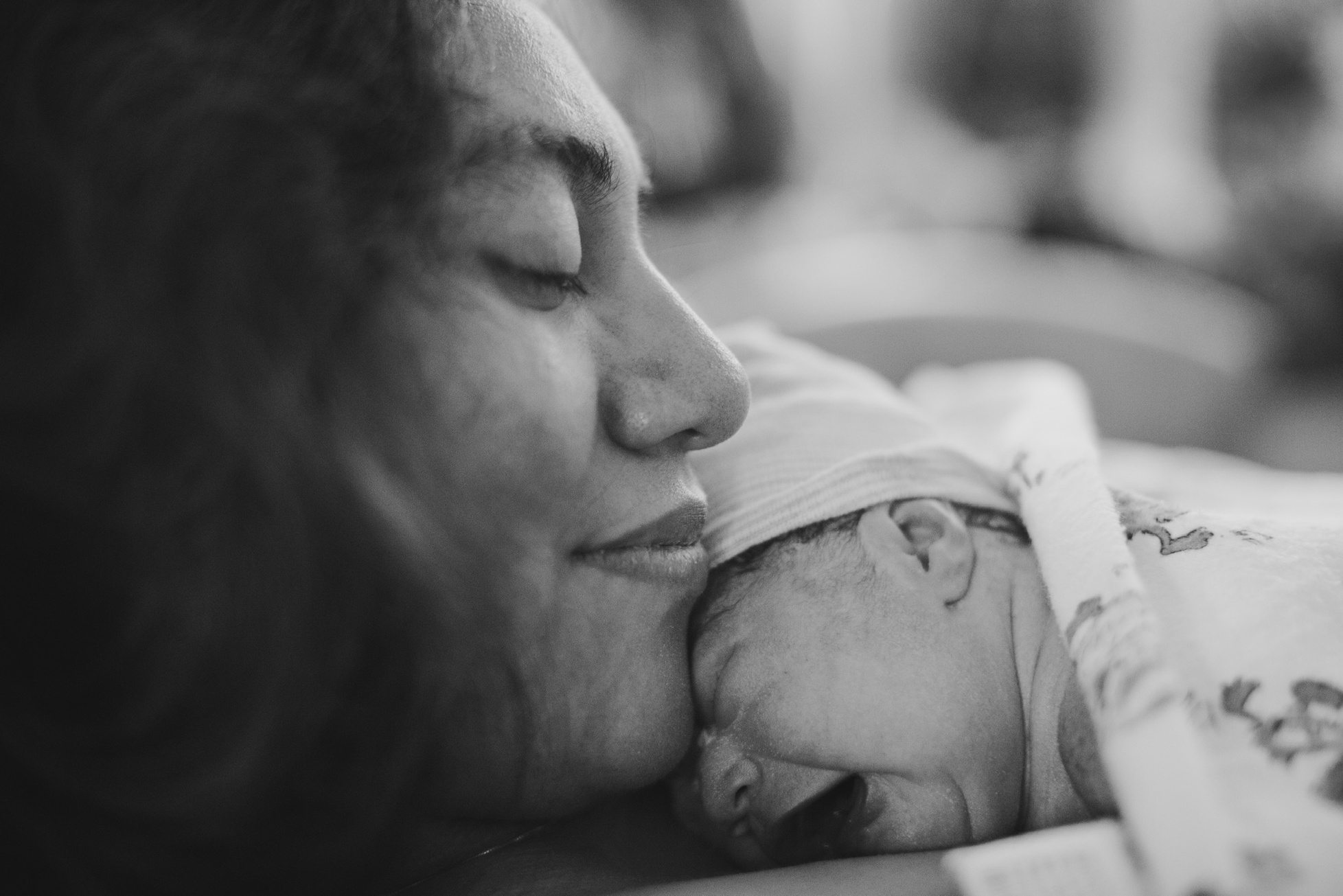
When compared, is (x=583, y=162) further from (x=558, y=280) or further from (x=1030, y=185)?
(x=1030, y=185)

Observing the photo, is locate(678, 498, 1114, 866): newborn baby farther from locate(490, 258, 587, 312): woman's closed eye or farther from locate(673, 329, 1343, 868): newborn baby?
locate(490, 258, 587, 312): woman's closed eye

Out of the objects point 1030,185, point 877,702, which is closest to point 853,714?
point 877,702

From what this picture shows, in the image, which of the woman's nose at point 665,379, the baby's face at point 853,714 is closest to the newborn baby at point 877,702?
the baby's face at point 853,714

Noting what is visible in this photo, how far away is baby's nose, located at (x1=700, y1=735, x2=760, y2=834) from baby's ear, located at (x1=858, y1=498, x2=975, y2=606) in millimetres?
173

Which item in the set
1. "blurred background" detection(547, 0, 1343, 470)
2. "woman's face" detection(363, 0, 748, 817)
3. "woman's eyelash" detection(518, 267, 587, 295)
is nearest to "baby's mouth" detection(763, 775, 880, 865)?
"woman's face" detection(363, 0, 748, 817)

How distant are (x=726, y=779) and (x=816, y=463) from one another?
253 mm

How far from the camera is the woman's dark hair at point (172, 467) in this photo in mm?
457

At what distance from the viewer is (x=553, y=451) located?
Answer: 560 millimetres

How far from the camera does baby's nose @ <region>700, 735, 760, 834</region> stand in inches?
27.1

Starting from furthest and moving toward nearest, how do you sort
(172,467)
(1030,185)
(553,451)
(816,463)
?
1. (1030,185)
2. (816,463)
3. (553,451)
4. (172,467)

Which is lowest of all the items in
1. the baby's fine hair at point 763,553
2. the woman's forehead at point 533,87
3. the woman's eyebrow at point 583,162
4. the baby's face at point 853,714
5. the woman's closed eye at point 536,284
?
the baby's face at point 853,714

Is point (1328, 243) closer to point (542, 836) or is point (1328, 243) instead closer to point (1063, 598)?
point (1063, 598)

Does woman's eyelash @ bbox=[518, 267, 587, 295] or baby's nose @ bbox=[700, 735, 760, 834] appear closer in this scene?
woman's eyelash @ bbox=[518, 267, 587, 295]

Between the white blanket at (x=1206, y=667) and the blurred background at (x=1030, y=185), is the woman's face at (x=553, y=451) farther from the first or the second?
the blurred background at (x=1030, y=185)
